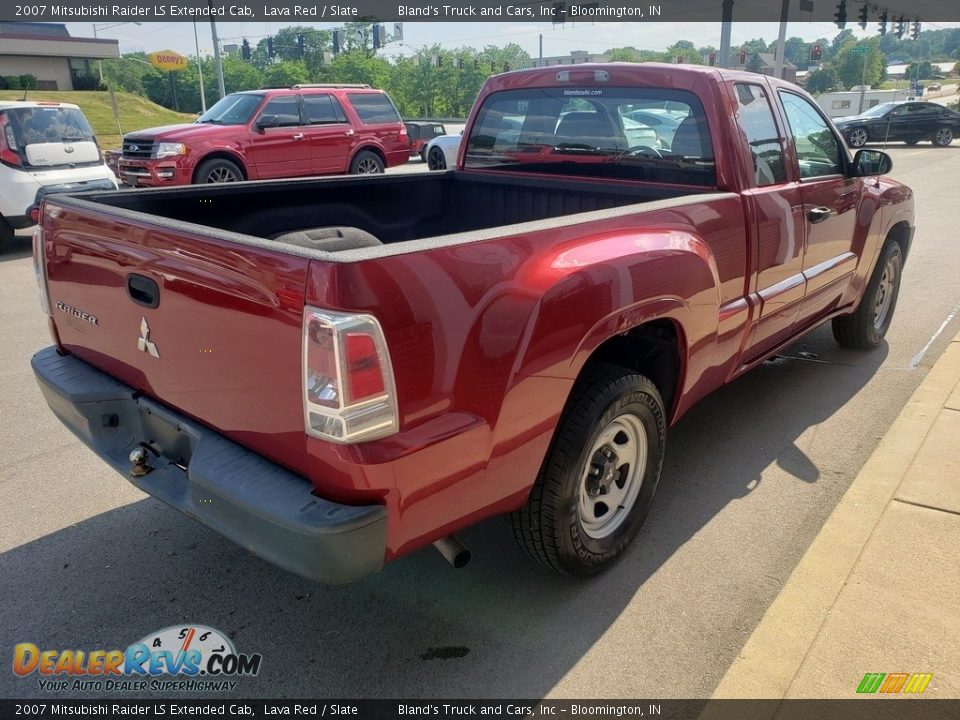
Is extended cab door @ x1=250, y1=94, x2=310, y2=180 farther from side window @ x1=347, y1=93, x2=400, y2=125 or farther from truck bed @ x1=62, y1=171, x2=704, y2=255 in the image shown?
truck bed @ x1=62, y1=171, x2=704, y2=255

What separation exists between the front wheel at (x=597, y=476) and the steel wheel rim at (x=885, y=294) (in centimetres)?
319

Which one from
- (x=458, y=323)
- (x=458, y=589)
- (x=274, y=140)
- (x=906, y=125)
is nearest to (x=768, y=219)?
(x=458, y=323)

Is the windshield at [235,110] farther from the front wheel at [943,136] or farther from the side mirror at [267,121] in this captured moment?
the front wheel at [943,136]

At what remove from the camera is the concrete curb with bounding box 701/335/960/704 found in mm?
2383

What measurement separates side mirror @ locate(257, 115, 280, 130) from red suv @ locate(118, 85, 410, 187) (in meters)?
0.02

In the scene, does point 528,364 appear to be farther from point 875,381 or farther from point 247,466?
point 875,381

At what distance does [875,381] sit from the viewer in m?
4.86

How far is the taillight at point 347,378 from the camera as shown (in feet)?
6.11

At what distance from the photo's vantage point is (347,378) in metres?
1.88

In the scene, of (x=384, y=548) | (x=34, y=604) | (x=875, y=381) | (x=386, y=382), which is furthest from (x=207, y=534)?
(x=875, y=381)

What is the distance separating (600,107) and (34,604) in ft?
11.1

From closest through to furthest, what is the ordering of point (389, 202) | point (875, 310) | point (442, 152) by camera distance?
point (389, 202) < point (875, 310) < point (442, 152)

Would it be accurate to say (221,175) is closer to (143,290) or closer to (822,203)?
(822,203)

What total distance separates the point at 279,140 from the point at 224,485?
12171 mm
